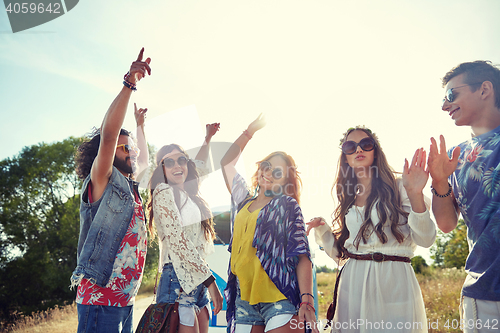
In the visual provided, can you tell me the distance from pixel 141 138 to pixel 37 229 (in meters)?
20.9

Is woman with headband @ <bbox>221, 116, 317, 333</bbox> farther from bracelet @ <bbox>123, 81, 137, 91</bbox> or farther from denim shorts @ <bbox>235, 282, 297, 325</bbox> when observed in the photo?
bracelet @ <bbox>123, 81, 137, 91</bbox>

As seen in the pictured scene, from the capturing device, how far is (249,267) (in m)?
2.57

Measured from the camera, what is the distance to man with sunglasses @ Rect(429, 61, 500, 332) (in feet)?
7.11

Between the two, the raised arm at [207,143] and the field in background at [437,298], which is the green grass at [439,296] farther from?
the raised arm at [207,143]

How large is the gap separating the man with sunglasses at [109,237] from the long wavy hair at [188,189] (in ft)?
1.09

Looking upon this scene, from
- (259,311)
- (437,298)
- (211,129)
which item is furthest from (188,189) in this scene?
(437,298)

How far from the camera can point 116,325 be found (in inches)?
99.0

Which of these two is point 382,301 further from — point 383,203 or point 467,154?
point 467,154

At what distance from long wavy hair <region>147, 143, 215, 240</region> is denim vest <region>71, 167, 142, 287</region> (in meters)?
0.39

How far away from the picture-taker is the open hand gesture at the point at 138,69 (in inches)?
96.6

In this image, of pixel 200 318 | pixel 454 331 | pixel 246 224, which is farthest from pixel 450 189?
pixel 454 331

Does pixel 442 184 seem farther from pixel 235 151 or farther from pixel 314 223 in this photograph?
pixel 235 151

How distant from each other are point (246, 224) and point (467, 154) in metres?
1.86

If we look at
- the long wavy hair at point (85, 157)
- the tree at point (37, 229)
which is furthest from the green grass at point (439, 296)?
the tree at point (37, 229)
